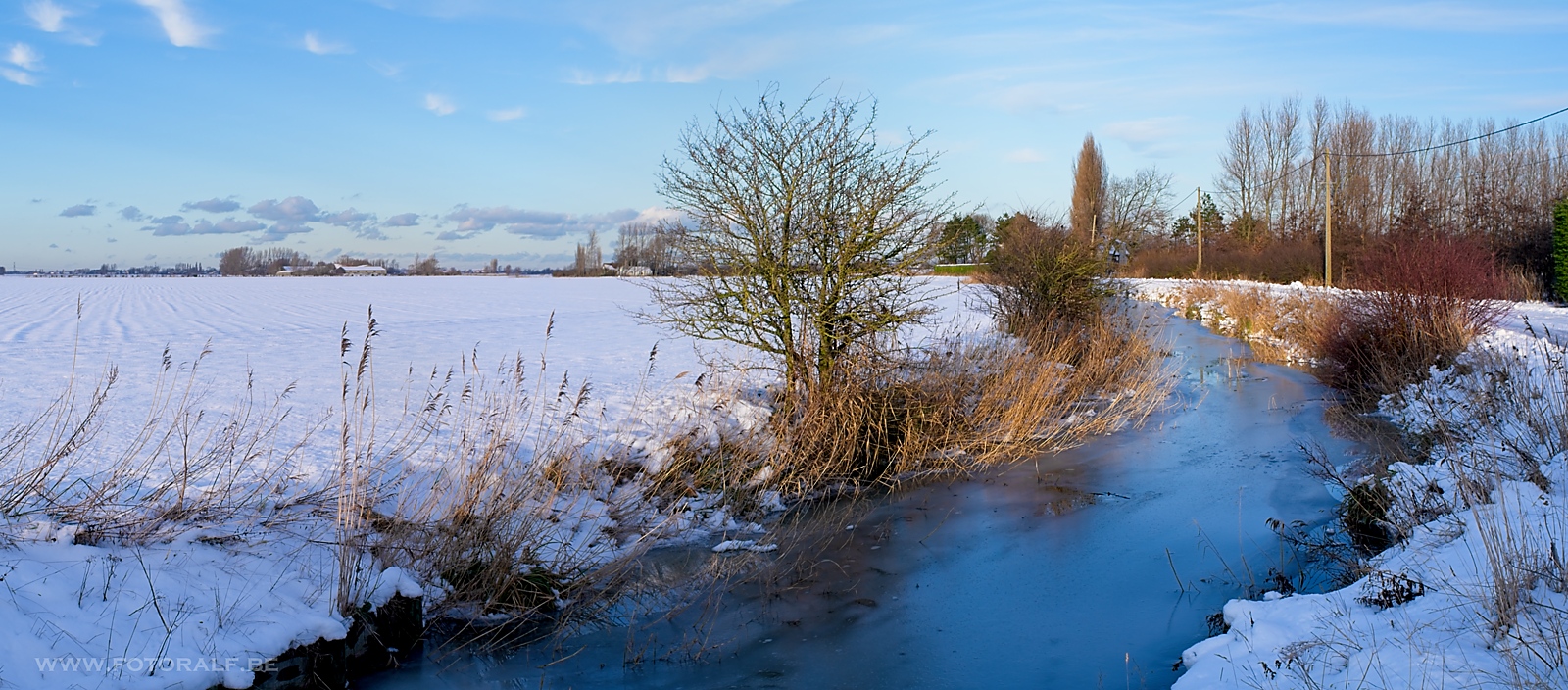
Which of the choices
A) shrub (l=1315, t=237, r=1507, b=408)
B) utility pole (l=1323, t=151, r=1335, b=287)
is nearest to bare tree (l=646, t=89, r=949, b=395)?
shrub (l=1315, t=237, r=1507, b=408)

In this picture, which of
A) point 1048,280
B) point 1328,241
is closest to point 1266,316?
point 1048,280

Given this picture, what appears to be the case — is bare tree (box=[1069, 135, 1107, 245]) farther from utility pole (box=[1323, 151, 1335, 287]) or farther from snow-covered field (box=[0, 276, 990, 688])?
snow-covered field (box=[0, 276, 990, 688])

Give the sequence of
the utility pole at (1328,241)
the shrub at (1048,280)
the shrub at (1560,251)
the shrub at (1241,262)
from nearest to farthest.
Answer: the shrub at (1048,280)
the shrub at (1560,251)
the utility pole at (1328,241)
the shrub at (1241,262)

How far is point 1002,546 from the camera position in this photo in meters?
7.37

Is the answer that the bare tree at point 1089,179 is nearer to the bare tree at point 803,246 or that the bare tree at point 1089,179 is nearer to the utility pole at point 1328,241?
the utility pole at point 1328,241

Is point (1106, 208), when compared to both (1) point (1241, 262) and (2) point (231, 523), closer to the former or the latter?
(1) point (1241, 262)

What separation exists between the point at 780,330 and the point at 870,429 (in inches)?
53.7

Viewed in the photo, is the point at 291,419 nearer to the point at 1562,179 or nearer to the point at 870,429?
the point at 870,429

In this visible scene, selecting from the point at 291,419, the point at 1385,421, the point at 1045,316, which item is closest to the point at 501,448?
the point at 291,419

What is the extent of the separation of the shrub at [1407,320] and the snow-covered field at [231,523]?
6008 mm

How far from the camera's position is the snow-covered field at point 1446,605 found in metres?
3.65

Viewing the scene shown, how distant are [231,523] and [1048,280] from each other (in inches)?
542

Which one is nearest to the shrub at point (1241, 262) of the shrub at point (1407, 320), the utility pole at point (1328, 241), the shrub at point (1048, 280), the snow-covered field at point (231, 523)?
the utility pole at point (1328, 241)

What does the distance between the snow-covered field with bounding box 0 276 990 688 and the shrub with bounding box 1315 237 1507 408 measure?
6.01 metres
